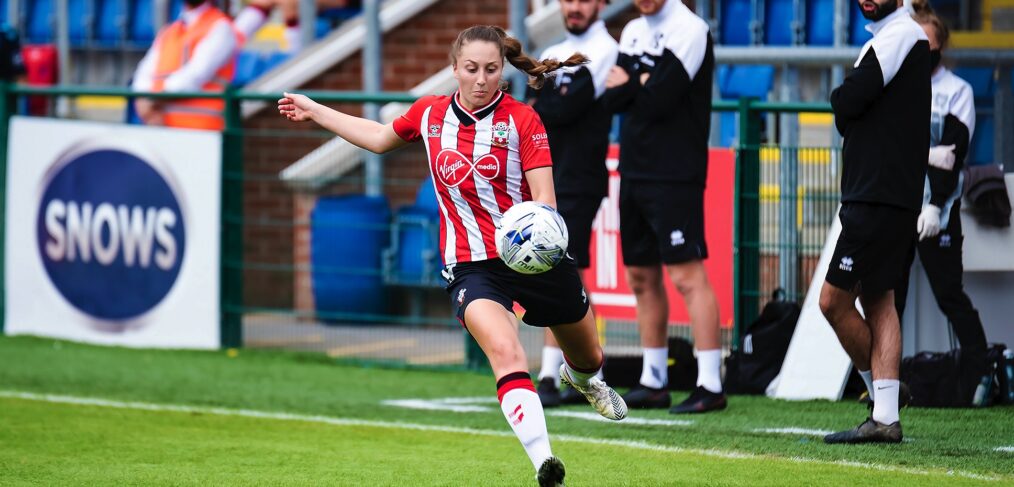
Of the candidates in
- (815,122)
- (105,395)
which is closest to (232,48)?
(105,395)

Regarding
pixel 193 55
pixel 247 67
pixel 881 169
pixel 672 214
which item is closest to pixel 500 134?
pixel 881 169

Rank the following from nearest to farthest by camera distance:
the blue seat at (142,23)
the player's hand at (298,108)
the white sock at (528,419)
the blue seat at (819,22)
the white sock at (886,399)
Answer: the white sock at (528,419)
the player's hand at (298,108)
the white sock at (886,399)
the blue seat at (819,22)
the blue seat at (142,23)

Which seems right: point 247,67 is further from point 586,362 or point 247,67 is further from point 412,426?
point 586,362

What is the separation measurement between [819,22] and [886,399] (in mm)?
7067

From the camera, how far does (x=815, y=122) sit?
1056 cm

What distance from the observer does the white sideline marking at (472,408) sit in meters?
8.55

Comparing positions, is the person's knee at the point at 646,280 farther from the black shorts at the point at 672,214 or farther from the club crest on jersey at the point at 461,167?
the club crest on jersey at the point at 461,167

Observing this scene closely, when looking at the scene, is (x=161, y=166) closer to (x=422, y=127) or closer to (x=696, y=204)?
(x=696, y=204)

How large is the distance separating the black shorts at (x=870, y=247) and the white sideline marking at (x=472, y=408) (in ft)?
4.61

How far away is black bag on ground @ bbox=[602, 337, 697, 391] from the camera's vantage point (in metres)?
9.67

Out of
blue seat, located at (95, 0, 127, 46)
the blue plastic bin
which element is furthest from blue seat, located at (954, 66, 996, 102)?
blue seat, located at (95, 0, 127, 46)

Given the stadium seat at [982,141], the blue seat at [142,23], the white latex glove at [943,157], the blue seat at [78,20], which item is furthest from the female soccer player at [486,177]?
the blue seat at [78,20]

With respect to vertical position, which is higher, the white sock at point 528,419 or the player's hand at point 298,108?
the player's hand at point 298,108

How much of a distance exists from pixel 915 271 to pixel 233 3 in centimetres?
1315
